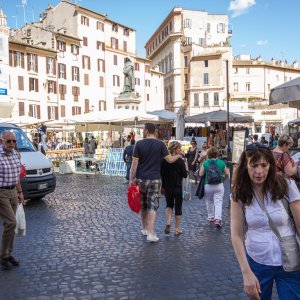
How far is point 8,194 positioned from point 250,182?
392 centimetres

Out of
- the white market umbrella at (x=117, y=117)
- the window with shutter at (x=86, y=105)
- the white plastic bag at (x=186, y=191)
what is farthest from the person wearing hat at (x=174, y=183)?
the window with shutter at (x=86, y=105)

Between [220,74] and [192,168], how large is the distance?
57.5 metres

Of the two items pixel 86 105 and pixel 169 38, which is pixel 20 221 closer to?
pixel 86 105

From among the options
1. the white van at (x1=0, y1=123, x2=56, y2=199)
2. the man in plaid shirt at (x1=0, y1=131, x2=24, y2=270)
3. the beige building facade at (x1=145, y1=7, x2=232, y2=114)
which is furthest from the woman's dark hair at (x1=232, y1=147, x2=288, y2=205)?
the beige building facade at (x1=145, y1=7, x2=232, y2=114)

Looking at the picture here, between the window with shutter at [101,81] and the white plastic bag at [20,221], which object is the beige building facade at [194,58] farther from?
the white plastic bag at [20,221]

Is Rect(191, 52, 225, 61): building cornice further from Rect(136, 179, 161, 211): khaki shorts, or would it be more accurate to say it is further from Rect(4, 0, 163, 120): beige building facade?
Rect(136, 179, 161, 211): khaki shorts

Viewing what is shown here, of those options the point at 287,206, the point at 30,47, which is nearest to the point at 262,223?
the point at 287,206

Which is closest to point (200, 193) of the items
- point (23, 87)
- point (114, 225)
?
point (114, 225)

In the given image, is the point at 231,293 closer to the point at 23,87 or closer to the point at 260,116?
the point at 23,87

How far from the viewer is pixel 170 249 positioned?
6660 millimetres

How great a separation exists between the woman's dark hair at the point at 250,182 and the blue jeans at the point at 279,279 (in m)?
0.43

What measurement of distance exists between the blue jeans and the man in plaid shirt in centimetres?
381

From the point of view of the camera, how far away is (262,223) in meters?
2.87

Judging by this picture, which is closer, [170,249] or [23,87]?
[170,249]
